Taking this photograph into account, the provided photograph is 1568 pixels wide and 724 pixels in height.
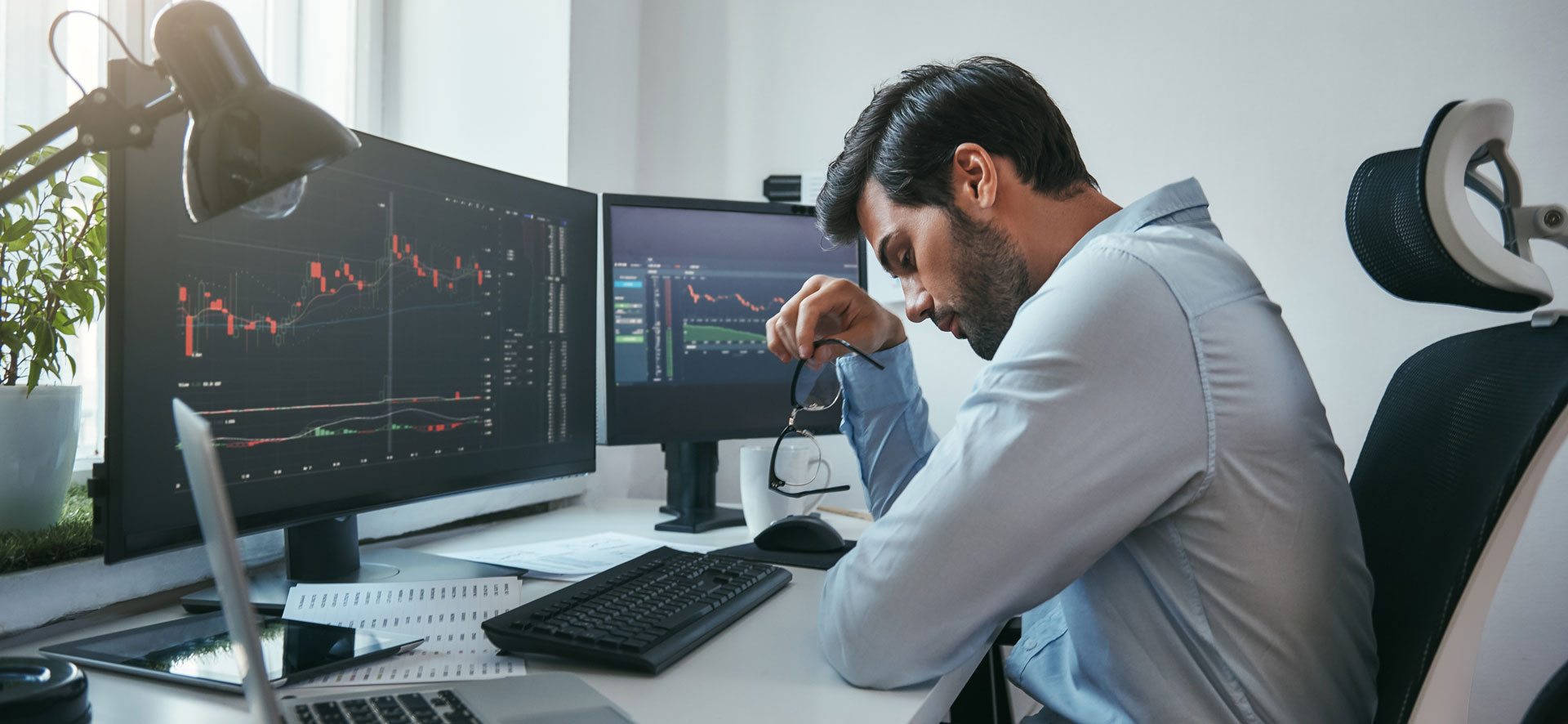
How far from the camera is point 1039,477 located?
28.6 inches

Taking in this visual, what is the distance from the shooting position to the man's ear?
106cm

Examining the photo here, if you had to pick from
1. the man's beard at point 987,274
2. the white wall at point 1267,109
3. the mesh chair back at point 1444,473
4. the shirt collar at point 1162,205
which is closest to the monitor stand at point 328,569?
the man's beard at point 987,274

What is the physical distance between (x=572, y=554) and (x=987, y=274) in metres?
0.66

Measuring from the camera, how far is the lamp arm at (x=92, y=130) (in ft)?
1.88

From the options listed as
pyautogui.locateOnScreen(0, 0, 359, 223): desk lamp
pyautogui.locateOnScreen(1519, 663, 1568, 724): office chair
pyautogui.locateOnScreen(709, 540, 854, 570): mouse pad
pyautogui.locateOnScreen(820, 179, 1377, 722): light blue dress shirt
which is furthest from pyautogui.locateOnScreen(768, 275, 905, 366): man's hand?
pyautogui.locateOnScreen(1519, 663, 1568, 724): office chair

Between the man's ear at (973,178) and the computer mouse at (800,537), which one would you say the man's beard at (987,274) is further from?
the computer mouse at (800,537)

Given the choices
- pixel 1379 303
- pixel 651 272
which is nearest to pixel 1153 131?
pixel 1379 303

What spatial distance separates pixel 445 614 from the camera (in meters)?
0.90

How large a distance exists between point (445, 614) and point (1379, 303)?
62.2 inches

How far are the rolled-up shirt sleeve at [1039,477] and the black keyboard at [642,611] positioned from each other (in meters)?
0.15

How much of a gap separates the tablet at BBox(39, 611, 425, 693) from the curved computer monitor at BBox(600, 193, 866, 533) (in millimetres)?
679

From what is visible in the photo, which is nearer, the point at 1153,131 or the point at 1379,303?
the point at 1379,303

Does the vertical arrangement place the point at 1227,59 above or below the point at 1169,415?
above

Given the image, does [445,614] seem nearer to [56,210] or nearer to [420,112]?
[56,210]
